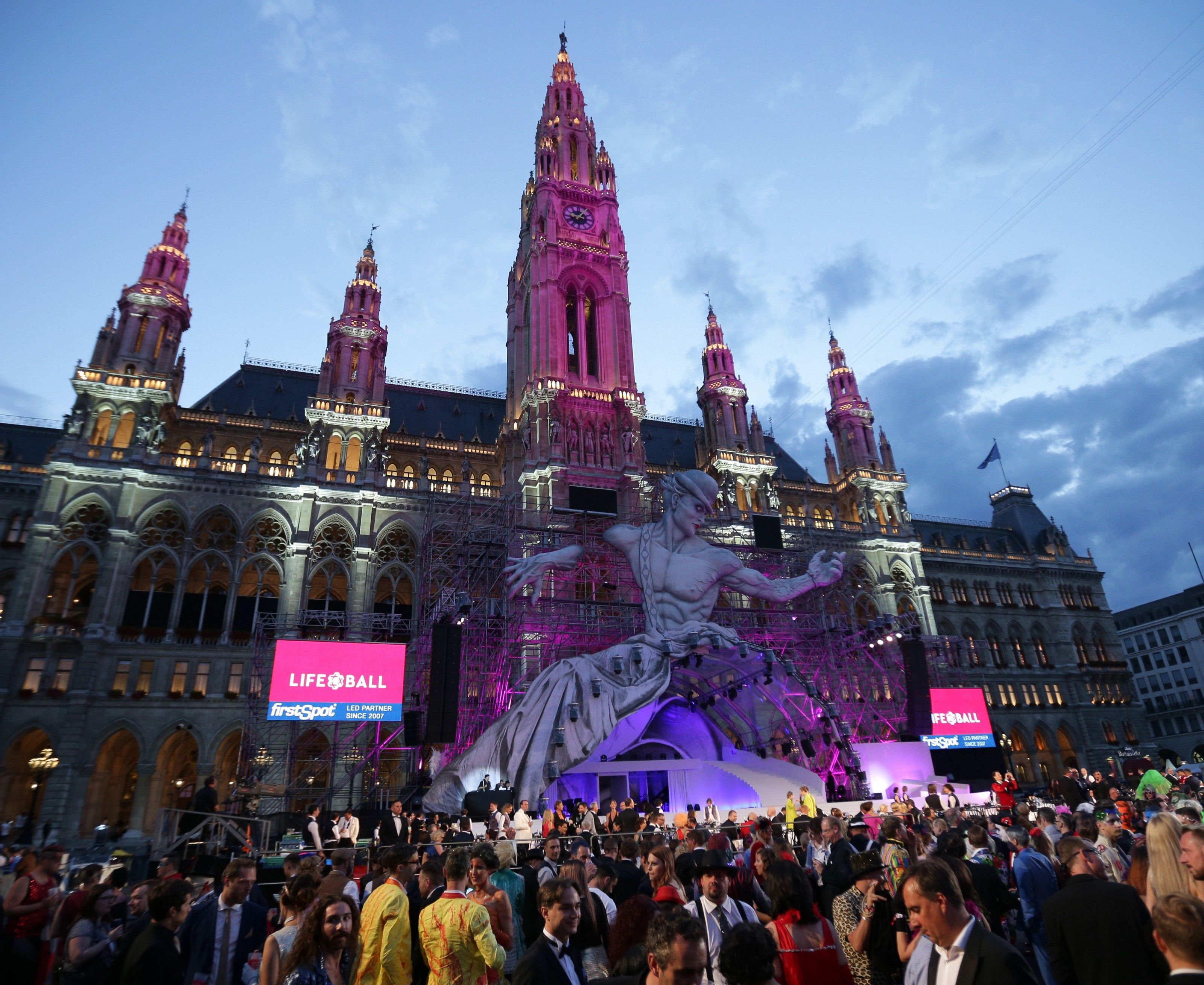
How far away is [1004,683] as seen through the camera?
51.3m

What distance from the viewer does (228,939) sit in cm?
557

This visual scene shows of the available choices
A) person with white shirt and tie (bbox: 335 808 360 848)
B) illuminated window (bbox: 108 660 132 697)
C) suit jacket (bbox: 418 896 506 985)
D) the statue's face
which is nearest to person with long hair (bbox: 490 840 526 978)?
suit jacket (bbox: 418 896 506 985)

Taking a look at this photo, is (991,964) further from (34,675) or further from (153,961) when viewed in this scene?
(34,675)

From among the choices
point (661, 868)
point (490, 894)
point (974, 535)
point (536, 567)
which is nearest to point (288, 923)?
point (490, 894)

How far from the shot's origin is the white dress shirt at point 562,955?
168 inches

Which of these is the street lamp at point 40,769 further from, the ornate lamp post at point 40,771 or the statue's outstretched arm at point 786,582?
the statue's outstretched arm at point 786,582

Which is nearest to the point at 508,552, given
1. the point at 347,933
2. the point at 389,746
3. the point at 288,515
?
the point at 389,746

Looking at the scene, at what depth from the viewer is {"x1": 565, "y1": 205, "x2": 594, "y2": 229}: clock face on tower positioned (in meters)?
49.7

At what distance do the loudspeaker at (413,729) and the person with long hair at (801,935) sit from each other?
2312 centimetres

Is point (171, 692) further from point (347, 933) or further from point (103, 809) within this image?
point (347, 933)

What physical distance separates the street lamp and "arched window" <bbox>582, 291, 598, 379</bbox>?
31915 millimetres

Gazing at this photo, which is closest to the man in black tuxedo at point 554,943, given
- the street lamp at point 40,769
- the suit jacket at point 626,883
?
the suit jacket at point 626,883

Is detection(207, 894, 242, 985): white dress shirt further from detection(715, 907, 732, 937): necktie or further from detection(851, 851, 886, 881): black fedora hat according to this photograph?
detection(851, 851, 886, 881): black fedora hat

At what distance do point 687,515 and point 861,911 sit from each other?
932 inches
